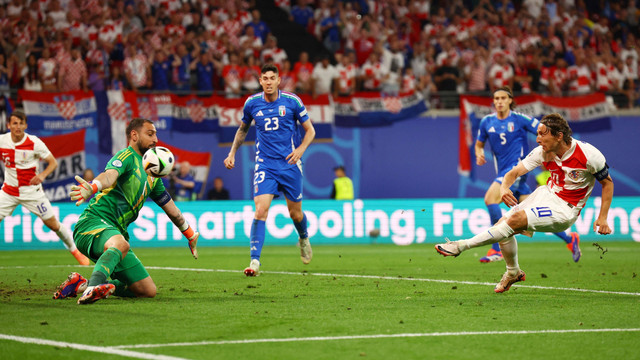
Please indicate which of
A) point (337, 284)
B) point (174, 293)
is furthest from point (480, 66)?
point (174, 293)

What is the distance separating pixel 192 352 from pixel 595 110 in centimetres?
1923

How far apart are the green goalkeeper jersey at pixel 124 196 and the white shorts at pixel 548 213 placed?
3680 mm

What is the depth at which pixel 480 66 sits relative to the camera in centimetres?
2173

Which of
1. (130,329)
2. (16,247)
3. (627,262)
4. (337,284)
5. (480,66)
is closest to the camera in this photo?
(130,329)

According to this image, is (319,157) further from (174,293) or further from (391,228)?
(174,293)

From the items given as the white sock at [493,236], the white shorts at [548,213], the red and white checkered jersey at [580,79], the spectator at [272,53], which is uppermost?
the spectator at [272,53]

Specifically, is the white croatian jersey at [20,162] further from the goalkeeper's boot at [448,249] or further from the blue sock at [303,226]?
the goalkeeper's boot at [448,249]

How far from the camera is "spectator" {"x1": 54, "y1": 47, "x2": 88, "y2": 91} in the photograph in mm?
18656

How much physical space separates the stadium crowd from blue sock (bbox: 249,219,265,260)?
392 inches

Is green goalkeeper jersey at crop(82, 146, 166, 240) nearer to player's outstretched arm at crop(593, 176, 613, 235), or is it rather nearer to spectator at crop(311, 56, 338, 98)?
player's outstretched arm at crop(593, 176, 613, 235)

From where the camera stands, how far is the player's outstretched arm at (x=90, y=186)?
685 cm

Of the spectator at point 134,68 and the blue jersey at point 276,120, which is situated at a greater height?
the spectator at point 134,68

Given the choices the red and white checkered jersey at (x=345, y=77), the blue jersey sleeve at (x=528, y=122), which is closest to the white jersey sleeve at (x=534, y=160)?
the blue jersey sleeve at (x=528, y=122)

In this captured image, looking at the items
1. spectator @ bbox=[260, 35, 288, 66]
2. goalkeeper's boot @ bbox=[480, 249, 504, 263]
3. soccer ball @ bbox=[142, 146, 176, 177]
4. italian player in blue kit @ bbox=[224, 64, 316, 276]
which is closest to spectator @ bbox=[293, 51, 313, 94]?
spectator @ bbox=[260, 35, 288, 66]
